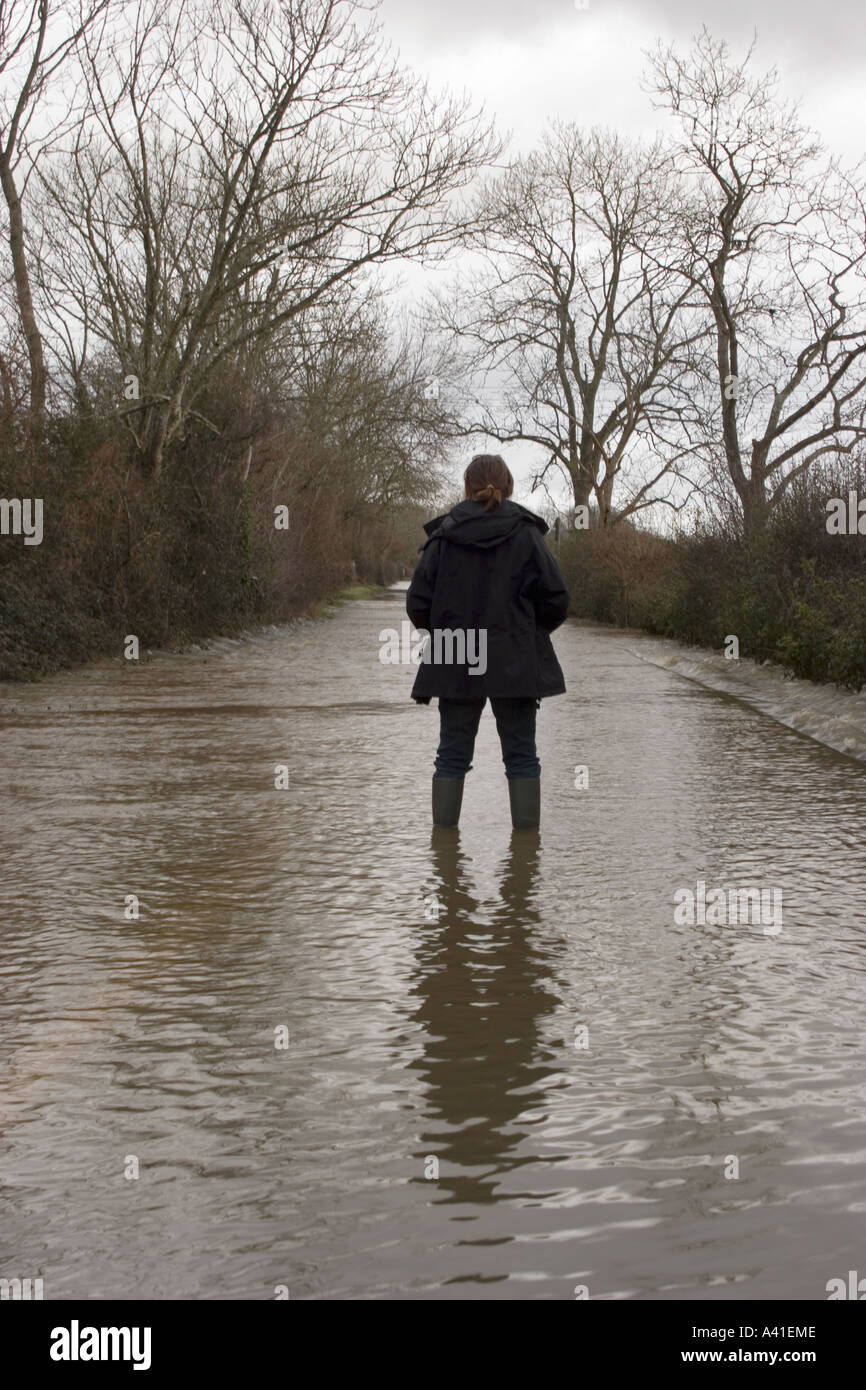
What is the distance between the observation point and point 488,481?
7.56 metres

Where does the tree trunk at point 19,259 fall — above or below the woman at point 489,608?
above

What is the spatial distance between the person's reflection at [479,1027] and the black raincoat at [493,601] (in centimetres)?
104

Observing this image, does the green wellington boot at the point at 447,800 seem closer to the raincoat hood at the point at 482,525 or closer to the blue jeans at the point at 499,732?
the blue jeans at the point at 499,732

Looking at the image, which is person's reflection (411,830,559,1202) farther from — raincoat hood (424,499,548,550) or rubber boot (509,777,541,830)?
raincoat hood (424,499,548,550)

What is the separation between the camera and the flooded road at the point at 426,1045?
10.1 feet

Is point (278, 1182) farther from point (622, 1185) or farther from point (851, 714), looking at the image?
point (851, 714)

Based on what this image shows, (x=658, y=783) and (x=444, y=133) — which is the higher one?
(x=444, y=133)

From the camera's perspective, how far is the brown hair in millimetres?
7508

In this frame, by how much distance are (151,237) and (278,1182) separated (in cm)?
2302

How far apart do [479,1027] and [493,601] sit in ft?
10.5

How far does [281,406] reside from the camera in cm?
3462

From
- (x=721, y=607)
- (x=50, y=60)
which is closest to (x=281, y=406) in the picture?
(x=50, y=60)

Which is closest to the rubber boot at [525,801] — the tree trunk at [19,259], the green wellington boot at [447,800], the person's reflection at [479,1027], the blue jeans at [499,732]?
the blue jeans at [499,732]

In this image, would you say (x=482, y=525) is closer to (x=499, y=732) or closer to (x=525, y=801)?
(x=499, y=732)
